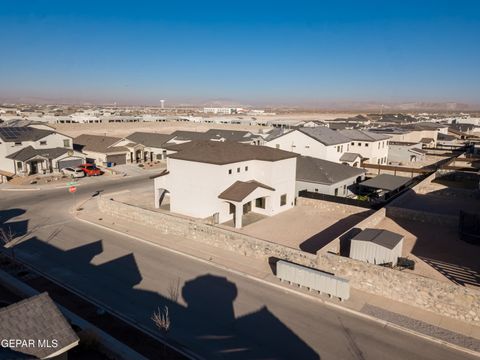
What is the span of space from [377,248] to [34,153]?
43825 millimetres

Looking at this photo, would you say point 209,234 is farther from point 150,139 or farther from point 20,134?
point 150,139

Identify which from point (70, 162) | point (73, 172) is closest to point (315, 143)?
point (73, 172)

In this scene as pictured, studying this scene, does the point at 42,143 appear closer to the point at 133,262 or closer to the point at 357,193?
the point at 133,262

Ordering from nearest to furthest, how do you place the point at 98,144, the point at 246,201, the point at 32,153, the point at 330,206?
the point at 246,201 < the point at 330,206 < the point at 32,153 < the point at 98,144

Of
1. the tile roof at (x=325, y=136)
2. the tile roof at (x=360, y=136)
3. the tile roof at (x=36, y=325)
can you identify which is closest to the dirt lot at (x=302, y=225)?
the tile roof at (x=36, y=325)

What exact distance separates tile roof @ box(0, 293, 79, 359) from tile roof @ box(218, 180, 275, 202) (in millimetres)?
16433

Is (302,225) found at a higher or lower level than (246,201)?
lower

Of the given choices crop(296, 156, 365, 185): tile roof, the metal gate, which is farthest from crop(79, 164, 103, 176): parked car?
the metal gate

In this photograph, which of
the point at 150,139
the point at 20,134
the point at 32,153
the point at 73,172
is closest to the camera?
the point at 32,153

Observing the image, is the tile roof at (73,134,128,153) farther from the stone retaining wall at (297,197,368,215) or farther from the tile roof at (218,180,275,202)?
the stone retaining wall at (297,197,368,215)

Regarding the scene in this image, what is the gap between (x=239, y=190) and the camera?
2745cm

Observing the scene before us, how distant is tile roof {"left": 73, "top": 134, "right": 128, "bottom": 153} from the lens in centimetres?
5488

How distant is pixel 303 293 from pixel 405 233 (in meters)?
10.9

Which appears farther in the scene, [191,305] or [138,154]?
[138,154]
